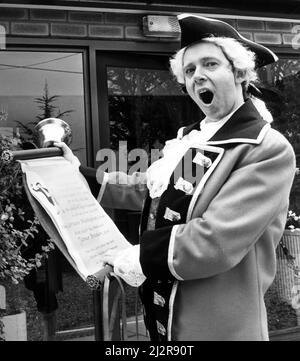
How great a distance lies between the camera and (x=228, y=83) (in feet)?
5.16

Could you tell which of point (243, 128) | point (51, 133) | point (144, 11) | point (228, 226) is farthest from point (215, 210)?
point (144, 11)

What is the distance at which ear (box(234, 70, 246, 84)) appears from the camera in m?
1.61

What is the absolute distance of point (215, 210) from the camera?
1368 mm

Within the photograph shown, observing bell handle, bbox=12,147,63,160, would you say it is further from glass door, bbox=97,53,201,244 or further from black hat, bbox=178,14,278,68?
glass door, bbox=97,53,201,244

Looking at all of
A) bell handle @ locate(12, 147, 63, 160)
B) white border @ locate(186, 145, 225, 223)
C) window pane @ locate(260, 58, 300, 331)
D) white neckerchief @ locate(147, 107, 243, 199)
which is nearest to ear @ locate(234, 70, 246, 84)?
white neckerchief @ locate(147, 107, 243, 199)

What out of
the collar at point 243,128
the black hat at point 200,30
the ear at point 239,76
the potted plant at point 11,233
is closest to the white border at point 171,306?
the collar at point 243,128

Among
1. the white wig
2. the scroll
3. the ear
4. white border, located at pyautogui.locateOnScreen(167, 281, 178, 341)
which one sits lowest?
white border, located at pyautogui.locateOnScreen(167, 281, 178, 341)

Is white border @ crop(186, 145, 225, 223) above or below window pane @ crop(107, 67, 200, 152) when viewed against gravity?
below

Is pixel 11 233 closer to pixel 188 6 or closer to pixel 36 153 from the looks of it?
pixel 36 153

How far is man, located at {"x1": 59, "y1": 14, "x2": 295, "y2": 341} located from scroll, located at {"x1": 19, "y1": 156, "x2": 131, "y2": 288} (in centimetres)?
11

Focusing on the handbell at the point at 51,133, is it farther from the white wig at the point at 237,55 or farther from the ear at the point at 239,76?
the ear at the point at 239,76

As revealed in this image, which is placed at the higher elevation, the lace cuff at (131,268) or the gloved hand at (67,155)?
the gloved hand at (67,155)

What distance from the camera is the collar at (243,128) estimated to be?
147 cm
